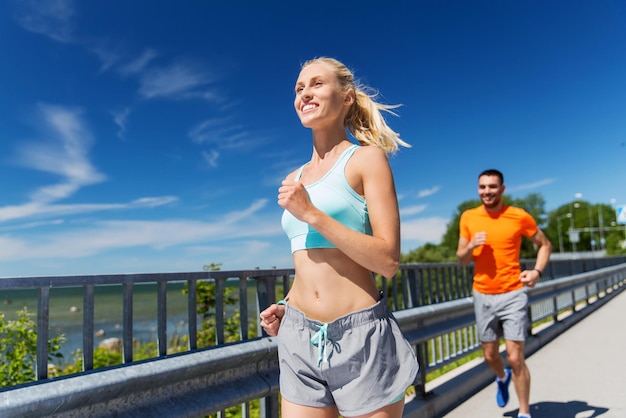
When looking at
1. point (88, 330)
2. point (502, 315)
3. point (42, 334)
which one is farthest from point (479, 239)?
point (42, 334)

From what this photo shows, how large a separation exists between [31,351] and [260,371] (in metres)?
3.18

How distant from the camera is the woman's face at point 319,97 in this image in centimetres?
213

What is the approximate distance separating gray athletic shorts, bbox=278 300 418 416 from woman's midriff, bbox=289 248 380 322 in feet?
0.12

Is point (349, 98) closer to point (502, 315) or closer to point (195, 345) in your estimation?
point (195, 345)

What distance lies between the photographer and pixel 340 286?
1.97 meters

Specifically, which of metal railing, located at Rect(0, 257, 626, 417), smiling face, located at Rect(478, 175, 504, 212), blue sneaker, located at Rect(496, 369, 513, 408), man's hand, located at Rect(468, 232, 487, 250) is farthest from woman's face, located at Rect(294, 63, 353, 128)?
blue sneaker, located at Rect(496, 369, 513, 408)

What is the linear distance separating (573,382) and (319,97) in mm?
5561

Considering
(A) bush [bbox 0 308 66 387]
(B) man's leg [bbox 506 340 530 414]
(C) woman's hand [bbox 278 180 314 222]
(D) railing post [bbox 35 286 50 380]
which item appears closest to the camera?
(C) woman's hand [bbox 278 180 314 222]

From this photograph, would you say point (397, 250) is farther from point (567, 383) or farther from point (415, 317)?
point (567, 383)

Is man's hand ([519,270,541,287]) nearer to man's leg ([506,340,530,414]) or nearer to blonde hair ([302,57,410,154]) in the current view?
man's leg ([506,340,530,414])

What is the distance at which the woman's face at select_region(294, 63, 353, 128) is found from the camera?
7.00 ft

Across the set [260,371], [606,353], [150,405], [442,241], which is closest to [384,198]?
[150,405]

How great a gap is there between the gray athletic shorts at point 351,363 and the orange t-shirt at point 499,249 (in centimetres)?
341

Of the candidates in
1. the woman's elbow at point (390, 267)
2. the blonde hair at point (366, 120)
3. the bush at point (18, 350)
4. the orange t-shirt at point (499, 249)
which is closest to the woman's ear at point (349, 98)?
the blonde hair at point (366, 120)
